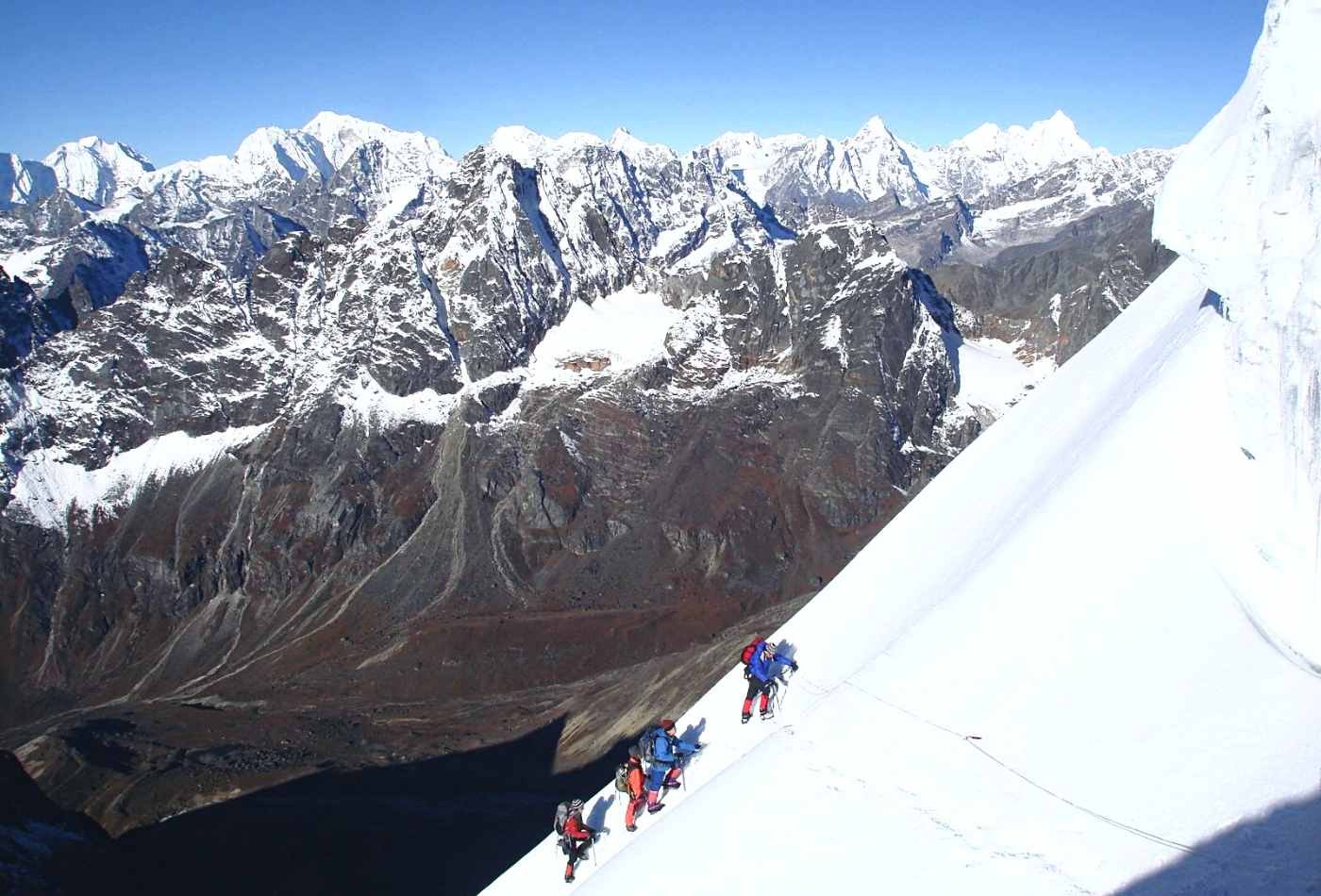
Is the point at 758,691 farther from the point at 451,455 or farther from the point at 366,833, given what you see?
the point at 451,455

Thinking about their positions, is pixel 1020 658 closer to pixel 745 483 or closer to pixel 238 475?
pixel 745 483

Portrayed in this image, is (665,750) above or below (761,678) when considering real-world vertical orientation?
below

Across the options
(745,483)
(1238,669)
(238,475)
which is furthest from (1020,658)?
(238,475)

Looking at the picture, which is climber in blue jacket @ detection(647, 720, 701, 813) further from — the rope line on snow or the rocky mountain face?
the rocky mountain face

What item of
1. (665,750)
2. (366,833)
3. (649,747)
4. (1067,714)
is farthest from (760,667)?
(366,833)

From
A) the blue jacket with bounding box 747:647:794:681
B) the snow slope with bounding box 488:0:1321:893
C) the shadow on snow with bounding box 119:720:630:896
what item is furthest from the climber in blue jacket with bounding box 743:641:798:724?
the shadow on snow with bounding box 119:720:630:896

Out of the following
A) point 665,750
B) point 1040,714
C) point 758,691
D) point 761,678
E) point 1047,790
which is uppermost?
point 1040,714
